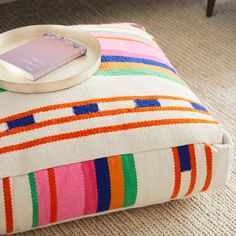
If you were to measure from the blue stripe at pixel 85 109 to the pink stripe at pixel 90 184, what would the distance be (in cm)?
10

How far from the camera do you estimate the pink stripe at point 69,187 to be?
968mm

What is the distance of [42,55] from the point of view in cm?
111

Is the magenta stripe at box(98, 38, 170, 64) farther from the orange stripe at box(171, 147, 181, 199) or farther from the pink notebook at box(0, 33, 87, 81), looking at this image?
the orange stripe at box(171, 147, 181, 199)

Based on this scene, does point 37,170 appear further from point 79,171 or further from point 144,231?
point 144,231

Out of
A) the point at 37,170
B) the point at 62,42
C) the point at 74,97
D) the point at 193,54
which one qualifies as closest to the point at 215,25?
the point at 193,54

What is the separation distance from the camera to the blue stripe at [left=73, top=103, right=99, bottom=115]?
1010mm

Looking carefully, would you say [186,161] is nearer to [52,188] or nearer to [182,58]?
[52,188]

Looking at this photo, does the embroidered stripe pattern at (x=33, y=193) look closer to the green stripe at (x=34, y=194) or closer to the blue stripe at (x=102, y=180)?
the green stripe at (x=34, y=194)

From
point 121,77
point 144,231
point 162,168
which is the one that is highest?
point 121,77

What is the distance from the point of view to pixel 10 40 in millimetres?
1188

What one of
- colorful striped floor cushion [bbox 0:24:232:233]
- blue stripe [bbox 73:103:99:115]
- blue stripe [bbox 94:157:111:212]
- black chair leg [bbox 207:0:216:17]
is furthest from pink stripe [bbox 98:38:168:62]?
black chair leg [bbox 207:0:216:17]

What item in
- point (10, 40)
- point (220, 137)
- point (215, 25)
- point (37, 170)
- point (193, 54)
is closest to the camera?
point (37, 170)

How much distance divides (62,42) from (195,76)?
2.04 ft

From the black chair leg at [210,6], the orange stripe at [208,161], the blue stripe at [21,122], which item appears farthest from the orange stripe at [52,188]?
the black chair leg at [210,6]
